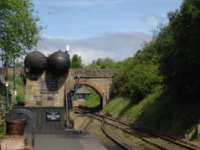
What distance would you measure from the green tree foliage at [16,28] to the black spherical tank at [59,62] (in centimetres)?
1240

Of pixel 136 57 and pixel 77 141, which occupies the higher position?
pixel 136 57

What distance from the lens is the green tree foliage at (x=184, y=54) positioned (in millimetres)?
25391

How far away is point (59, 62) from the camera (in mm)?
21516

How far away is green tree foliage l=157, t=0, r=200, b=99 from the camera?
25391 mm

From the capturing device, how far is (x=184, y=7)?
26391 mm

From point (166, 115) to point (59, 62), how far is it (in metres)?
13.0

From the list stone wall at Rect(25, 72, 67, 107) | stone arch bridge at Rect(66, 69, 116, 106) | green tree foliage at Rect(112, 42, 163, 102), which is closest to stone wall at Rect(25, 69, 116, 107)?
stone wall at Rect(25, 72, 67, 107)

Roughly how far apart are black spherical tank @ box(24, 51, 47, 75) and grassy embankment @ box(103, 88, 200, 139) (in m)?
7.72

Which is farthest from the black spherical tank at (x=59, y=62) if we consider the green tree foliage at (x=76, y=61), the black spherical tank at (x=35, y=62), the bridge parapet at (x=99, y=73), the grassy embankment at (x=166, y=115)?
the green tree foliage at (x=76, y=61)

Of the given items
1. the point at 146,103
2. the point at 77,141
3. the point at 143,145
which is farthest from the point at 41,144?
the point at 146,103

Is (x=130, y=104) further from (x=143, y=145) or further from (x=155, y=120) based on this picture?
(x=143, y=145)

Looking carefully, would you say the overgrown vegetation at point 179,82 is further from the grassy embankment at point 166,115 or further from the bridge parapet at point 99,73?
the bridge parapet at point 99,73

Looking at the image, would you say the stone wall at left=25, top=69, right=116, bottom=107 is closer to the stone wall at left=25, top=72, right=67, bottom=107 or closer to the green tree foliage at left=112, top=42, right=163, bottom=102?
the stone wall at left=25, top=72, right=67, bottom=107

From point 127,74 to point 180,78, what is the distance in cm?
2421
